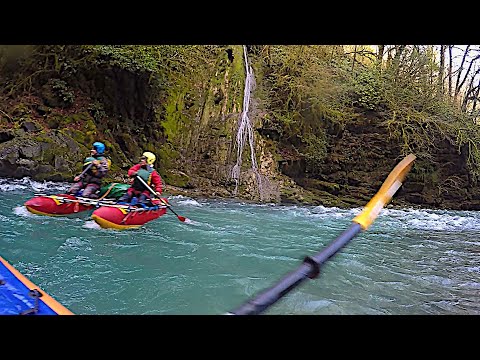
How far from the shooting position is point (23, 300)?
67.4 inches

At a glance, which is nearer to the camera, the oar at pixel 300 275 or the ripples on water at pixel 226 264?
the oar at pixel 300 275

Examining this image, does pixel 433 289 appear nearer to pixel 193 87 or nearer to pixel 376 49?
pixel 193 87

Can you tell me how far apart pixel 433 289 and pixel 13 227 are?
13.6 ft

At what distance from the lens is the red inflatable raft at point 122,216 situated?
13.4 feet

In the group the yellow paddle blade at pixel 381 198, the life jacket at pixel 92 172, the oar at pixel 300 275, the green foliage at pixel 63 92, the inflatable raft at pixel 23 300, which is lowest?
the inflatable raft at pixel 23 300

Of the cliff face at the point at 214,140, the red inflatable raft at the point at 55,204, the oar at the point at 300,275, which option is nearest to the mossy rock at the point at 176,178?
the cliff face at the point at 214,140

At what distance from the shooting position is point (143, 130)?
27.2 feet

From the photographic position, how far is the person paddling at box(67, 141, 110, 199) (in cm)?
480

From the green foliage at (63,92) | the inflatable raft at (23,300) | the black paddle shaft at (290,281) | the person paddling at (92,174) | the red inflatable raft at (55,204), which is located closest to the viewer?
the black paddle shaft at (290,281)

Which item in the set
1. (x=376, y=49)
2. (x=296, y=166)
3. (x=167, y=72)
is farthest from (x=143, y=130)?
(x=376, y=49)

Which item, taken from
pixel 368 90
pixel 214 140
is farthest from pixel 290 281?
pixel 368 90

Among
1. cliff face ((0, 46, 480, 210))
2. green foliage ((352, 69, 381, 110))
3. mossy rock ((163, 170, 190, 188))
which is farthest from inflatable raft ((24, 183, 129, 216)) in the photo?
green foliage ((352, 69, 381, 110))

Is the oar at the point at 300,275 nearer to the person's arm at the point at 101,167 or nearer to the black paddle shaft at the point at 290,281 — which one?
the black paddle shaft at the point at 290,281

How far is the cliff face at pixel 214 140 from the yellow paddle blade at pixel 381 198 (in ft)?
21.0
